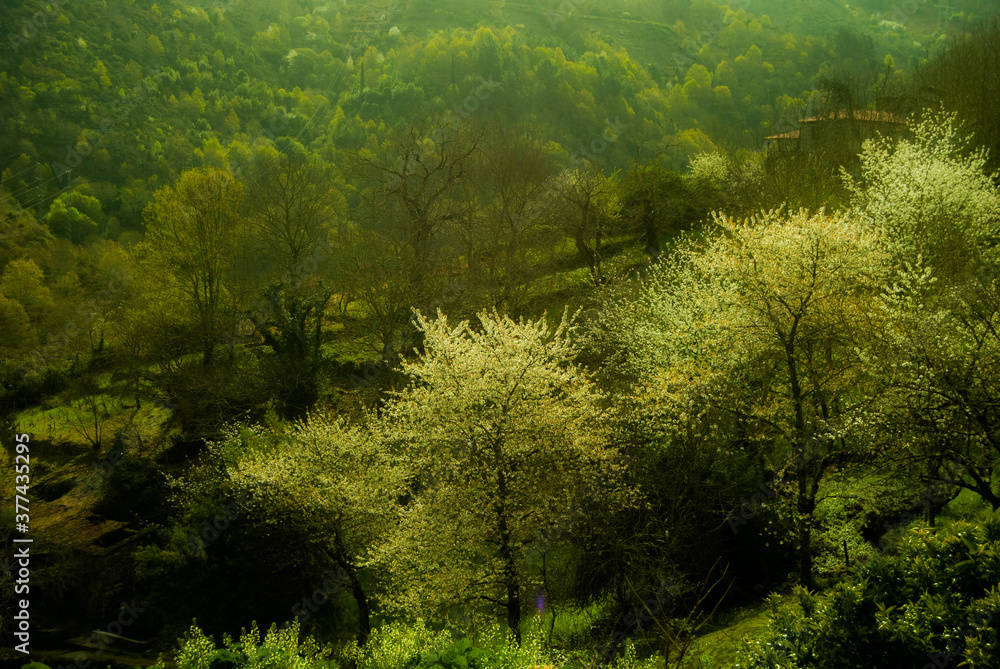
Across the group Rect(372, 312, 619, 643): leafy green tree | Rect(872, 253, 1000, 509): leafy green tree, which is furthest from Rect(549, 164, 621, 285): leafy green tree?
Rect(872, 253, 1000, 509): leafy green tree

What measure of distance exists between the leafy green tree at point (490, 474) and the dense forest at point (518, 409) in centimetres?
9

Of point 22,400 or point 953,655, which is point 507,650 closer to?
point 953,655

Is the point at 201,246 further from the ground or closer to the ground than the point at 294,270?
further from the ground

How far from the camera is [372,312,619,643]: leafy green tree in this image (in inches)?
509

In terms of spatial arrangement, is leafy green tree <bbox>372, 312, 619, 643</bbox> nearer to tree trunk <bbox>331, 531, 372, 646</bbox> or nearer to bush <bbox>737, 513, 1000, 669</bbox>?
tree trunk <bbox>331, 531, 372, 646</bbox>

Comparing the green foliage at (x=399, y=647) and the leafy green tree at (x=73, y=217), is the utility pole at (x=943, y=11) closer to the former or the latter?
the leafy green tree at (x=73, y=217)

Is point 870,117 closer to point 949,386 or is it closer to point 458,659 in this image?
point 949,386

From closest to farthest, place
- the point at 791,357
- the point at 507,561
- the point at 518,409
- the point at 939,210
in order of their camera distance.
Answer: the point at 507,561
the point at 518,409
the point at 791,357
the point at 939,210

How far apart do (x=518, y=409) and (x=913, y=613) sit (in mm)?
8521

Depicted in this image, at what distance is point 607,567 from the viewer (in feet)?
50.2

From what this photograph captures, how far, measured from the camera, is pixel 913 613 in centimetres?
542

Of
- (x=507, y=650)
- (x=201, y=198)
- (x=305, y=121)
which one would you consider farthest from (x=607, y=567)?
(x=305, y=121)

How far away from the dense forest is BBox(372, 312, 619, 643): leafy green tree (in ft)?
0.28

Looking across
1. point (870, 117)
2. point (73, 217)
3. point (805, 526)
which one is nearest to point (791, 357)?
point (805, 526)
